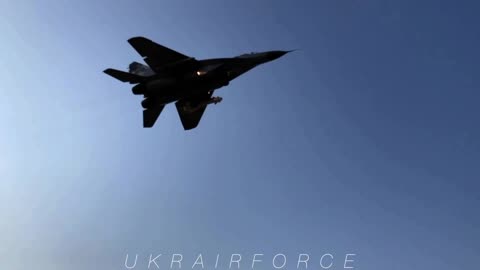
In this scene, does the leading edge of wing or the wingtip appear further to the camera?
the leading edge of wing

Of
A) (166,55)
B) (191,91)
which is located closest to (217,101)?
(191,91)

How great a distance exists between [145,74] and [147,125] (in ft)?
19.2

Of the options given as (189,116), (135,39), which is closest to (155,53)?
(135,39)

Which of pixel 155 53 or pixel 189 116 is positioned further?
pixel 189 116

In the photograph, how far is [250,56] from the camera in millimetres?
47906

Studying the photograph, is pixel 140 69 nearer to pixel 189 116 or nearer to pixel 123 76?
pixel 123 76

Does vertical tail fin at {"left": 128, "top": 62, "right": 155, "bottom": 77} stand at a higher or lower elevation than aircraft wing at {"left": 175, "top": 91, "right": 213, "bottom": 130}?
higher

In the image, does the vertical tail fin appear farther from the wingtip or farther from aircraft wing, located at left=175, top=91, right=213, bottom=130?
aircraft wing, located at left=175, top=91, right=213, bottom=130

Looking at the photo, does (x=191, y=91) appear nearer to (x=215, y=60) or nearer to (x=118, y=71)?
(x=215, y=60)

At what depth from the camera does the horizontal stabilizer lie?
47.3 meters

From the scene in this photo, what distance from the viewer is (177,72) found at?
1852 inches

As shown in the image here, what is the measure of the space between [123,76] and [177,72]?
527 cm

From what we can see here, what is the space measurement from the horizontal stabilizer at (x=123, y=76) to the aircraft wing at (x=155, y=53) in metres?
1.79

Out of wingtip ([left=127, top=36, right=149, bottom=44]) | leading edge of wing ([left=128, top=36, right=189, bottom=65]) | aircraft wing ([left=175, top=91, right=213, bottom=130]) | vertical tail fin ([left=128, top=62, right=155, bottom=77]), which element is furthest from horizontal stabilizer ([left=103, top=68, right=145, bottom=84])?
aircraft wing ([left=175, top=91, right=213, bottom=130])
